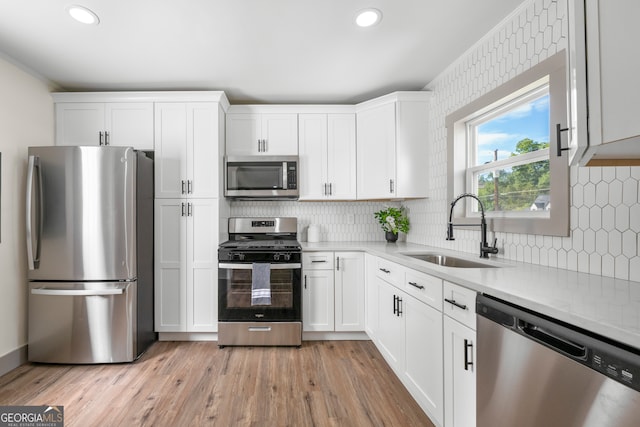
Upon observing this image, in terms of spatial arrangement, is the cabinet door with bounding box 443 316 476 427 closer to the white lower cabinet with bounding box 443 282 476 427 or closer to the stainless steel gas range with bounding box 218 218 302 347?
A: the white lower cabinet with bounding box 443 282 476 427

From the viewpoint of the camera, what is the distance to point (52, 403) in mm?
1992

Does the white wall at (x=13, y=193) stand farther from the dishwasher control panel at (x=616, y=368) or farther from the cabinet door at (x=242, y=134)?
the dishwasher control panel at (x=616, y=368)

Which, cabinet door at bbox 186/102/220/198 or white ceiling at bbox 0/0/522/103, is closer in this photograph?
white ceiling at bbox 0/0/522/103

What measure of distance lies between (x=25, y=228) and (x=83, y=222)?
0.56m

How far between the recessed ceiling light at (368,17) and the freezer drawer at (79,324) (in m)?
2.64

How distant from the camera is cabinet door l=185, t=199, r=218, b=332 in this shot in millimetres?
2902

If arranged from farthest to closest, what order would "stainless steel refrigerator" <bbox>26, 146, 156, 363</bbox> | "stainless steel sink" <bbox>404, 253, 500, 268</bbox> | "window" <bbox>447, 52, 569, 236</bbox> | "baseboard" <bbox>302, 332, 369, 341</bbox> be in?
"baseboard" <bbox>302, 332, 369, 341</bbox> < "stainless steel refrigerator" <bbox>26, 146, 156, 363</bbox> < "stainless steel sink" <bbox>404, 253, 500, 268</bbox> < "window" <bbox>447, 52, 569, 236</bbox>

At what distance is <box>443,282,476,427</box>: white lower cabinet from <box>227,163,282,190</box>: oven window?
2.11 m

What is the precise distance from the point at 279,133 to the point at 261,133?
19cm

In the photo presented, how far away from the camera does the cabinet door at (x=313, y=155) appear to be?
129 inches

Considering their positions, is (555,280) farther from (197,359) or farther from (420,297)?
(197,359)

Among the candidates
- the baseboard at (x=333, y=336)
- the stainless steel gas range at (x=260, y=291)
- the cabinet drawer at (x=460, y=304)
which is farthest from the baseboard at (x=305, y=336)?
the cabinet drawer at (x=460, y=304)

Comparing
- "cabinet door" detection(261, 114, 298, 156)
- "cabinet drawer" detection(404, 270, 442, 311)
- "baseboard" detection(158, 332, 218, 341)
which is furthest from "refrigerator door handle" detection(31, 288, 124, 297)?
→ "cabinet drawer" detection(404, 270, 442, 311)

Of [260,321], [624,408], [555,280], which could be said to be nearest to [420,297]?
[555,280]
